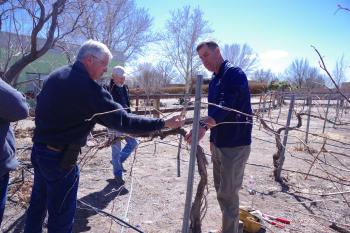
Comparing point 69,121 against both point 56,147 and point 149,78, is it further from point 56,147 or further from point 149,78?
point 149,78

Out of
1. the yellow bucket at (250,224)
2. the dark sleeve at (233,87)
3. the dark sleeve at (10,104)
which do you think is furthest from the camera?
the yellow bucket at (250,224)

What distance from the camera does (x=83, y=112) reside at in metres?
2.56

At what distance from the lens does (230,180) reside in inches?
129

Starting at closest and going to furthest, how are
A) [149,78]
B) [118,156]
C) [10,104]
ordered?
[10,104]
[118,156]
[149,78]

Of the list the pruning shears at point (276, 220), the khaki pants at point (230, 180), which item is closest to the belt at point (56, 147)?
the khaki pants at point (230, 180)

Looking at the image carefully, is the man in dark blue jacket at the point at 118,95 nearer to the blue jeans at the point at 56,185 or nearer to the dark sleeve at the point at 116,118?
the blue jeans at the point at 56,185

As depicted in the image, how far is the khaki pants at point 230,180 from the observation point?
324 cm

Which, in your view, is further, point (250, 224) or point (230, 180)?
point (250, 224)

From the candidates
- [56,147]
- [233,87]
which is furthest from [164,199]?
[56,147]

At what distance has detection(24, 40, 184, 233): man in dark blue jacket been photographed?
8.30 ft

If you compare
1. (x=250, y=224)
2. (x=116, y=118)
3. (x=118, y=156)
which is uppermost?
(x=116, y=118)

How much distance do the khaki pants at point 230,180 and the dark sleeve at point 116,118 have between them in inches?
34.7

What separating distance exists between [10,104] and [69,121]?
1.35ft

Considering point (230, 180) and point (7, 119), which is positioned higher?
point (7, 119)
